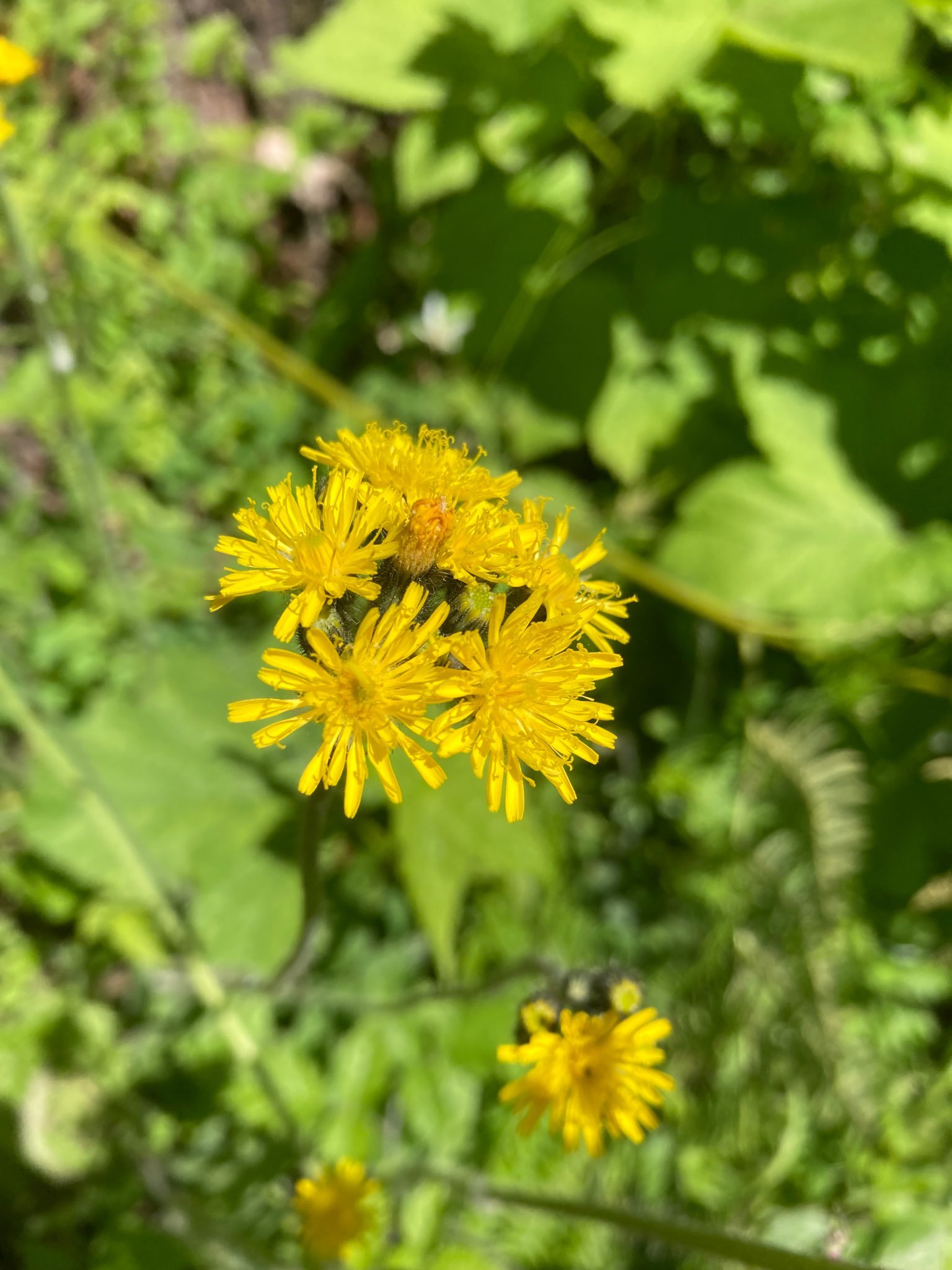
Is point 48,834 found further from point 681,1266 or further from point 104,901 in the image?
point 681,1266

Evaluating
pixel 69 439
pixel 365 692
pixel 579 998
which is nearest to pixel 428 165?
pixel 69 439

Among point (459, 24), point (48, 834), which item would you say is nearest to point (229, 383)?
point (459, 24)

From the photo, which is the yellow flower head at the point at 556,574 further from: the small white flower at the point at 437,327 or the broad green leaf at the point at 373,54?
the small white flower at the point at 437,327

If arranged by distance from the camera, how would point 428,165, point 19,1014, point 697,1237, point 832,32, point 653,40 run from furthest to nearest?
point 428,165
point 19,1014
point 653,40
point 832,32
point 697,1237

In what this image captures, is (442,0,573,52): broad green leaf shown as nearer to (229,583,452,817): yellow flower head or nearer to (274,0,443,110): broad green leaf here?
(274,0,443,110): broad green leaf

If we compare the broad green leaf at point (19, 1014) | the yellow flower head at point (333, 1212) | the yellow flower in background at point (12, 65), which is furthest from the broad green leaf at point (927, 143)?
the broad green leaf at point (19, 1014)

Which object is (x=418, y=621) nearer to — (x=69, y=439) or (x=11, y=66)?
(x=11, y=66)

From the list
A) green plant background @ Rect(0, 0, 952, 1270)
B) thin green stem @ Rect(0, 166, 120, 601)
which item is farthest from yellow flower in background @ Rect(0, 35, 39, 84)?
green plant background @ Rect(0, 0, 952, 1270)
